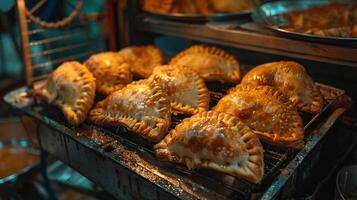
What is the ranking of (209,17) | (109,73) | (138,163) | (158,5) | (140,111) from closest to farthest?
(138,163), (140,111), (109,73), (209,17), (158,5)

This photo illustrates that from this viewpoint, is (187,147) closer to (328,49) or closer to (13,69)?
(328,49)

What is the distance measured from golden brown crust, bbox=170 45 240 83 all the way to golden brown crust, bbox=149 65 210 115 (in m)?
0.20

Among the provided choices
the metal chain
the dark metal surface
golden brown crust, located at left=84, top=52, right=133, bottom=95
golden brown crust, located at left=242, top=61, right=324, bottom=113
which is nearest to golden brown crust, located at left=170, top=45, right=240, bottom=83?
the dark metal surface

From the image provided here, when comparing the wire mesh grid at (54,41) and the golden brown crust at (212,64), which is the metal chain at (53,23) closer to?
the wire mesh grid at (54,41)

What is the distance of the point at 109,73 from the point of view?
2.20 metres

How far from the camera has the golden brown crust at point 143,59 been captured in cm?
243

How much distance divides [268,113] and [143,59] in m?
1.23

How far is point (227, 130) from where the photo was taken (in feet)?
4.77

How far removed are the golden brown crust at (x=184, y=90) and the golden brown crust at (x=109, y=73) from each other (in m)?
0.30

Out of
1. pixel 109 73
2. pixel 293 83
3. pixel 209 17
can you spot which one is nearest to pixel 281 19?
pixel 209 17

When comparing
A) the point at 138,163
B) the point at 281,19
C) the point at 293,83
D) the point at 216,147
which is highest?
the point at 281,19

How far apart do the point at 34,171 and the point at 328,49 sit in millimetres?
2412

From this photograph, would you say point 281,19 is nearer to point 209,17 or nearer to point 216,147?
point 209,17

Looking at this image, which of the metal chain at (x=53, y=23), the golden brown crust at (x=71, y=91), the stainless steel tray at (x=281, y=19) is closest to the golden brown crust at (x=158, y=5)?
the metal chain at (x=53, y=23)
